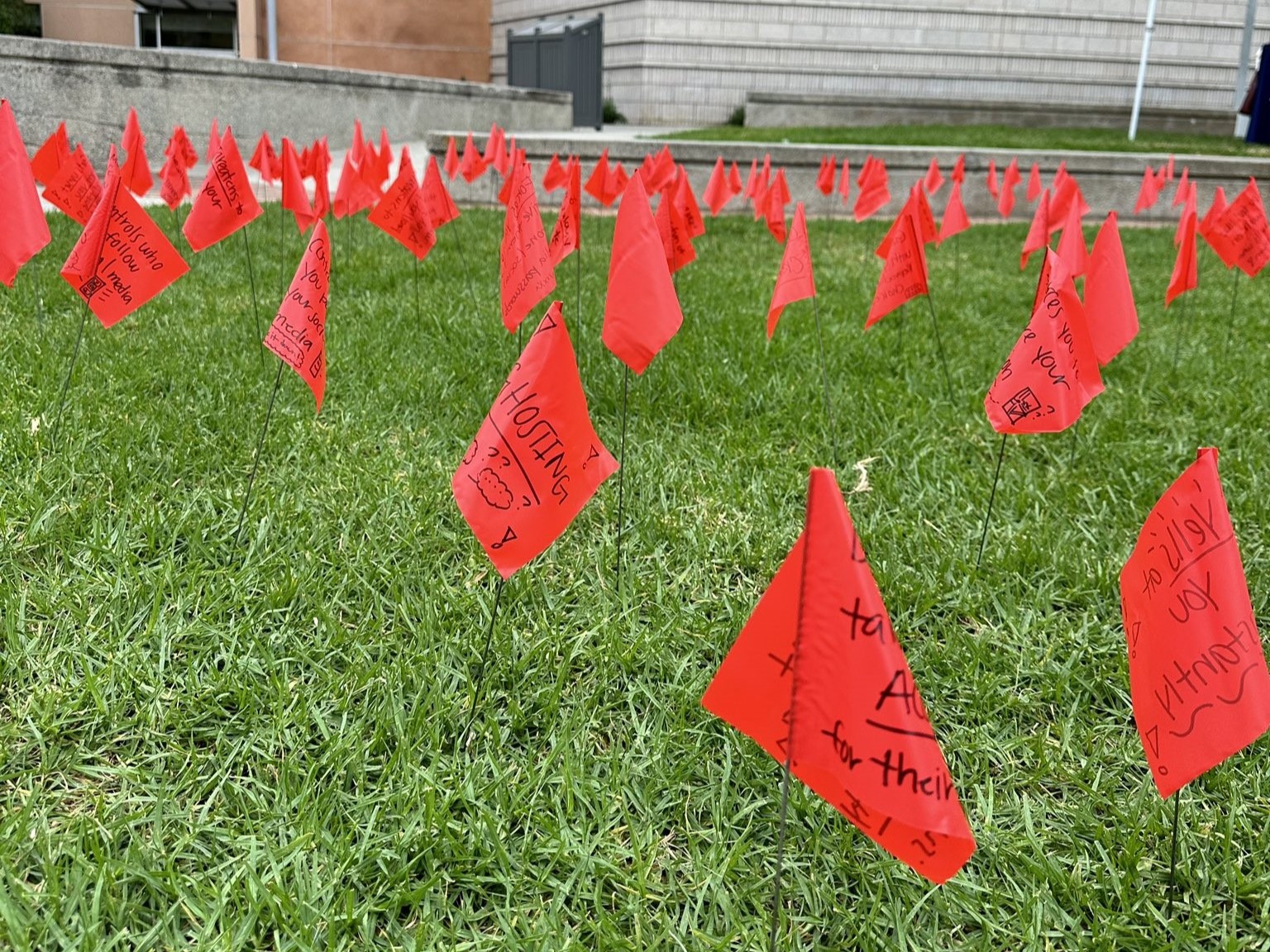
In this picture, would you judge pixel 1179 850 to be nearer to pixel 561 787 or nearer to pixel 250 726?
pixel 561 787

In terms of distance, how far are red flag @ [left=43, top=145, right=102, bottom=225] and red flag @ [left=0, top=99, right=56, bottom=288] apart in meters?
0.92

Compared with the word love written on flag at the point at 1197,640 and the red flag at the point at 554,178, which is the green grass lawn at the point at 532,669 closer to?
the word love written on flag at the point at 1197,640

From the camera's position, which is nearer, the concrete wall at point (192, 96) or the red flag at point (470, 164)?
the red flag at point (470, 164)

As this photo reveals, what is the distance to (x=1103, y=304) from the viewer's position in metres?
2.78

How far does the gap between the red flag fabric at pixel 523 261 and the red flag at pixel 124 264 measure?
85 centimetres

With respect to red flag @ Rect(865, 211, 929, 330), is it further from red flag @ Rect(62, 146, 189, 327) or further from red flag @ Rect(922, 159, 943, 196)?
red flag @ Rect(922, 159, 943, 196)

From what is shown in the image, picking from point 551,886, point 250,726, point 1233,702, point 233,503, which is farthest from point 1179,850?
point 233,503

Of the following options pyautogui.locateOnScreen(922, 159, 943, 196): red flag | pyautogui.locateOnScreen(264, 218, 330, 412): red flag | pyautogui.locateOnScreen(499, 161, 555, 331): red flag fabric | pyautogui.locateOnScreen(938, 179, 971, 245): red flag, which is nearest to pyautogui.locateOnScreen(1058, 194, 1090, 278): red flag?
pyautogui.locateOnScreen(499, 161, 555, 331): red flag fabric

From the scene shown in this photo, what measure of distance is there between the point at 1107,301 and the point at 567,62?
53.0ft

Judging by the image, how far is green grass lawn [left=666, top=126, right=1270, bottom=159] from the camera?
1132cm

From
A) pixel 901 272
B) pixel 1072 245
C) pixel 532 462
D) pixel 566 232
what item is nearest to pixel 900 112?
pixel 1072 245

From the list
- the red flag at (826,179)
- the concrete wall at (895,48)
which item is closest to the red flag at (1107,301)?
the red flag at (826,179)

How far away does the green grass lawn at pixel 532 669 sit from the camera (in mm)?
1423

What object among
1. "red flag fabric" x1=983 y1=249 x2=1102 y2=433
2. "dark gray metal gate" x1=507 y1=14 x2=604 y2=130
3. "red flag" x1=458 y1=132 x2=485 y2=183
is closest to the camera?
"red flag fabric" x1=983 y1=249 x2=1102 y2=433
